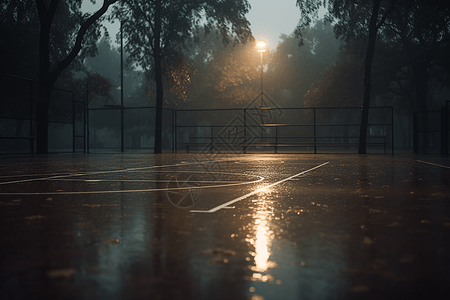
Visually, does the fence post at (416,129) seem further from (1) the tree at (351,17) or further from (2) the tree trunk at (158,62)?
(2) the tree trunk at (158,62)

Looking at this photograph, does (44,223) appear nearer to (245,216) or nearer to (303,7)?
(245,216)

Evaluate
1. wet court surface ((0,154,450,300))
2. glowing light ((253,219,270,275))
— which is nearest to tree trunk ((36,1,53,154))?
wet court surface ((0,154,450,300))

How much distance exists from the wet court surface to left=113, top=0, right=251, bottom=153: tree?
23685 millimetres

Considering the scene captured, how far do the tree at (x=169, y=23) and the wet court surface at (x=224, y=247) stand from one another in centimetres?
2369

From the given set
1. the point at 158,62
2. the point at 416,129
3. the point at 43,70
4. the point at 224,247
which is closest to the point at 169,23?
the point at 158,62

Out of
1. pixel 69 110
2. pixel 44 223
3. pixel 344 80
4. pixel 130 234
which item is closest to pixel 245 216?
pixel 130 234

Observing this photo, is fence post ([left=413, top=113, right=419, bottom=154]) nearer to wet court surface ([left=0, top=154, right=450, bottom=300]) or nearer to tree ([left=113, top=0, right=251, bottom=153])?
tree ([left=113, top=0, right=251, bottom=153])

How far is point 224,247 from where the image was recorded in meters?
3.17

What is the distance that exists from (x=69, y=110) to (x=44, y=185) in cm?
2804

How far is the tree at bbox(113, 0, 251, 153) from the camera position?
2891 cm

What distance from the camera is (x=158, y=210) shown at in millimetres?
4898

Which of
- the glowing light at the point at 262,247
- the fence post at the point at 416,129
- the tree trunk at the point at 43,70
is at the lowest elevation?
the glowing light at the point at 262,247

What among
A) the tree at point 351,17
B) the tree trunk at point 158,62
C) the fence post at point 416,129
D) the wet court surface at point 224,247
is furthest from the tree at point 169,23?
the wet court surface at point 224,247

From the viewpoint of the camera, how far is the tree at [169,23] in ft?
94.8
